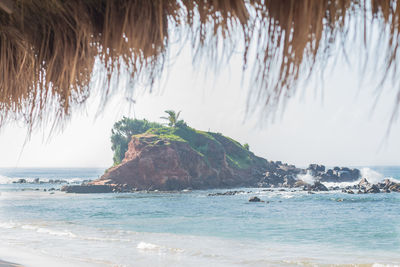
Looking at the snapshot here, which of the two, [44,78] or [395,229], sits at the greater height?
[44,78]

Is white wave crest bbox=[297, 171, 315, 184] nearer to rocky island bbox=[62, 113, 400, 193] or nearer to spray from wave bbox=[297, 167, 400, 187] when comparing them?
spray from wave bbox=[297, 167, 400, 187]

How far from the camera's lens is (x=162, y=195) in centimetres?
3111

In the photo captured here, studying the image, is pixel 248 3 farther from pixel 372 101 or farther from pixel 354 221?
pixel 354 221

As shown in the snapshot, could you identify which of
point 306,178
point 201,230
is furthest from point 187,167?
point 201,230

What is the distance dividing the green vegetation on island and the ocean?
744 cm

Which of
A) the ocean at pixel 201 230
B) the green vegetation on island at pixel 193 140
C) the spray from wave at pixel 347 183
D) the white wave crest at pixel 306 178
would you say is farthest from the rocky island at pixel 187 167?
the ocean at pixel 201 230

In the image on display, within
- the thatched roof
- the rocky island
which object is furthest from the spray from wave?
the thatched roof

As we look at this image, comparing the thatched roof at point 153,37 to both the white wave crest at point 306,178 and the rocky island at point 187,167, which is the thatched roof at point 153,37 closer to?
the rocky island at point 187,167

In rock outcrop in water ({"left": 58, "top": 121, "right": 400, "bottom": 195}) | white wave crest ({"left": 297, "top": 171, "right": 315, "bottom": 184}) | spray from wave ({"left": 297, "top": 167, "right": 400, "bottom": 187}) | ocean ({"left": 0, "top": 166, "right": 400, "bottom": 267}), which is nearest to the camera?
ocean ({"left": 0, "top": 166, "right": 400, "bottom": 267})

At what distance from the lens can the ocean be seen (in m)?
10.3

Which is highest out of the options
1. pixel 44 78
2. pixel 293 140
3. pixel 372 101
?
pixel 293 140

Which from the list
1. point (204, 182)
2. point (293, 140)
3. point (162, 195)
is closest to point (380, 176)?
point (293, 140)

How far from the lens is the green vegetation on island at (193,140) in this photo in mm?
38812

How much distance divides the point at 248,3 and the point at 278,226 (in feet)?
63.2
